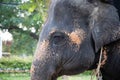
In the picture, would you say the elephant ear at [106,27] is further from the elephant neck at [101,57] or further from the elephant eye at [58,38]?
the elephant eye at [58,38]

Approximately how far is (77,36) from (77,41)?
0.07 feet

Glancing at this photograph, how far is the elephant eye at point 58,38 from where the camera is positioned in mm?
1746

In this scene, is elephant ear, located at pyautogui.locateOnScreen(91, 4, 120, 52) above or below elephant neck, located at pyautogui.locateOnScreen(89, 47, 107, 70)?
above

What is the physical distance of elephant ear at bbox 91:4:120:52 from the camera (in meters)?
1.68

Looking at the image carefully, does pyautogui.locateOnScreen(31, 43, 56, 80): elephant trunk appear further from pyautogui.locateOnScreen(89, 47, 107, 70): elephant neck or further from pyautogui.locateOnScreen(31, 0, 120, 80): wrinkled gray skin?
pyautogui.locateOnScreen(89, 47, 107, 70): elephant neck

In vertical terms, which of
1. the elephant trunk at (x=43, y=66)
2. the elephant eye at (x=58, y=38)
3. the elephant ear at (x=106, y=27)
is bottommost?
the elephant trunk at (x=43, y=66)

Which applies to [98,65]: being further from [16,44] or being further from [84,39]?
[16,44]

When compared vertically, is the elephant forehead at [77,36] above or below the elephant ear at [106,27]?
below

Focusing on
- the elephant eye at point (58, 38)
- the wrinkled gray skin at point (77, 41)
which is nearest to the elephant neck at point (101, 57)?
the wrinkled gray skin at point (77, 41)

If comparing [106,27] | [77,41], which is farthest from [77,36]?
[106,27]

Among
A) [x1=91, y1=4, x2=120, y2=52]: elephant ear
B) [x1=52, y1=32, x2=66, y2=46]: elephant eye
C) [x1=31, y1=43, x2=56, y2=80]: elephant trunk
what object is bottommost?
[x1=31, y1=43, x2=56, y2=80]: elephant trunk

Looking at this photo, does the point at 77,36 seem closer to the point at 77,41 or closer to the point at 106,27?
the point at 77,41

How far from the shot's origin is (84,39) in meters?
1.72

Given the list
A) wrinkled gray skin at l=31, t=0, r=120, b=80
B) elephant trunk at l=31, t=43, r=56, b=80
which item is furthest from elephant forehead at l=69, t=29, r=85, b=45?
elephant trunk at l=31, t=43, r=56, b=80
